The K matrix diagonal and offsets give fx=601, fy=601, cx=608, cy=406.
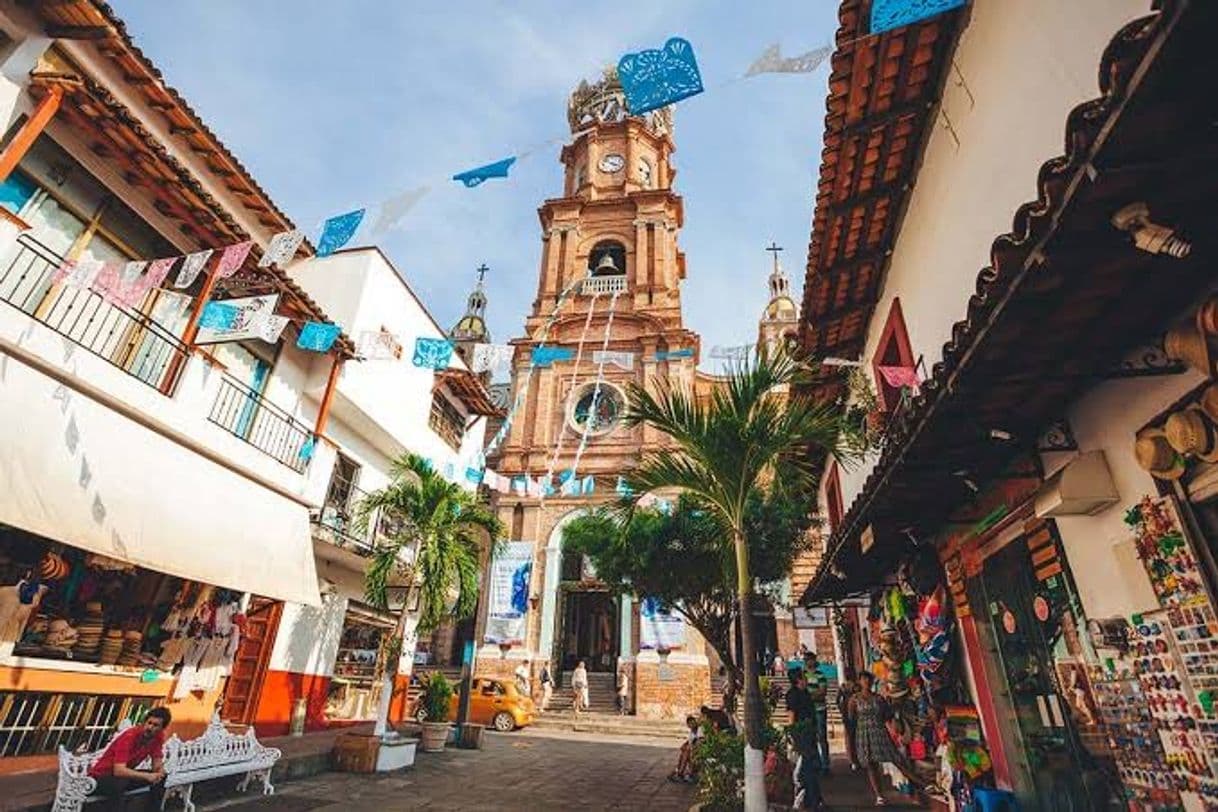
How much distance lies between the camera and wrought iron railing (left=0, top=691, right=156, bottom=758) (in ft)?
23.5

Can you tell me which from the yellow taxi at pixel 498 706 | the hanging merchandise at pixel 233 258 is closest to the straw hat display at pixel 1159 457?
the hanging merchandise at pixel 233 258

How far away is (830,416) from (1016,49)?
3.78 metres

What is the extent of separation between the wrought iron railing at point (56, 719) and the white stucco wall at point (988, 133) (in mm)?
11349

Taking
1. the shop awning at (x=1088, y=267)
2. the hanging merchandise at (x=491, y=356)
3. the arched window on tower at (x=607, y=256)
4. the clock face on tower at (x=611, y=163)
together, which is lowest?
the shop awning at (x=1088, y=267)

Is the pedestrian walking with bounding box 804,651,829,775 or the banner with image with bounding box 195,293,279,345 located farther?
the pedestrian walking with bounding box 804,651,829,775

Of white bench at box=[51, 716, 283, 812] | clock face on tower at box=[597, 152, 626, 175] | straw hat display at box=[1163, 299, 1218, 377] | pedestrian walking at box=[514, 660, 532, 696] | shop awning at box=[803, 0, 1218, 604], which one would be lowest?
white bench at box=[51, 716, 283, 812]

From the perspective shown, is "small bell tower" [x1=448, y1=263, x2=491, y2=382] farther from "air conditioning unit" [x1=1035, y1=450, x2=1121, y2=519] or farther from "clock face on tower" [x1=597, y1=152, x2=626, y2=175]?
"air conditioning unit" [x1=1035, y1=450, x2=1121, y2=519]

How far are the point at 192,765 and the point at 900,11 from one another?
32.0ft

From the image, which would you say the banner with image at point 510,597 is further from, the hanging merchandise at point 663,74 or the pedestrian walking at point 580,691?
the hanging merchandise at point 663,74

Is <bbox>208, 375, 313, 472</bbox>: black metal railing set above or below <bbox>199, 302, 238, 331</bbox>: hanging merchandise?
below

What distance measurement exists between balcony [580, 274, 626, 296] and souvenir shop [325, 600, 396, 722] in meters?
16.3

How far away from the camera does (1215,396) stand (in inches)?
110

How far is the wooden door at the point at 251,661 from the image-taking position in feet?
35.3

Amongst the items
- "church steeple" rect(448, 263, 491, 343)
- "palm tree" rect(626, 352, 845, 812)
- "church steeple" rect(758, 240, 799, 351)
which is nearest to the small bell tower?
"church steeple" rect(448, 263, 491, 343)
